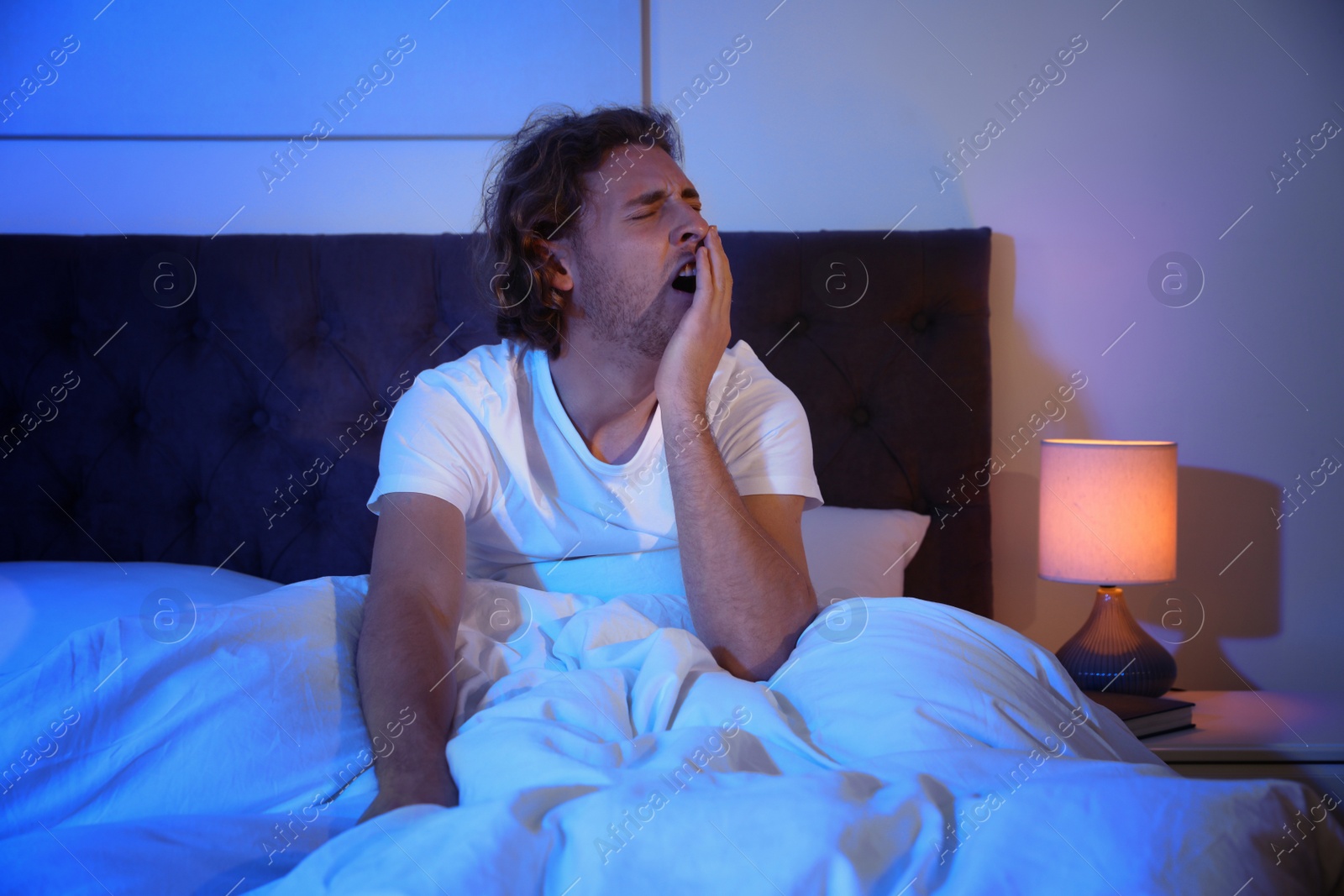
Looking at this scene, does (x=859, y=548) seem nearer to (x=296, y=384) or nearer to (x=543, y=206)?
(x=543, y=206)

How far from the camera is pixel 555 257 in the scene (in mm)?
1521

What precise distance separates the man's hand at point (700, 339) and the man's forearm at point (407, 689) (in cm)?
43

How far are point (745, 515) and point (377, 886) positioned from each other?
28.9 inches

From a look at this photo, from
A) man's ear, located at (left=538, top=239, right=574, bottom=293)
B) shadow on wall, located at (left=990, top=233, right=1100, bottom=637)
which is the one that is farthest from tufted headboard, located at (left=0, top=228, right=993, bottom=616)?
man's ear, located at (left=538, top=239, right=574, bottom=293)

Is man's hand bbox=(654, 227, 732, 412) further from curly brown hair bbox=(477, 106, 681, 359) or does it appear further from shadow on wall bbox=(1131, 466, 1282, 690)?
shadow on wall bbox=(1131, 466, 1282, 690)

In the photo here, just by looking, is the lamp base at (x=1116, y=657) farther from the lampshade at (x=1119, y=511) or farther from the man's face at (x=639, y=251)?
the man's face at (x=639, y=251)

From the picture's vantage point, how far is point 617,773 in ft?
2.33

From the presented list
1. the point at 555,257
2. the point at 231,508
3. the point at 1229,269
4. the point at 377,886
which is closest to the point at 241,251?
the point at 231,508

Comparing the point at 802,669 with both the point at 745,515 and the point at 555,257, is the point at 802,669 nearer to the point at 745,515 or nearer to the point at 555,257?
the point at 745,515

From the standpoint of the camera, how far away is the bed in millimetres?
607

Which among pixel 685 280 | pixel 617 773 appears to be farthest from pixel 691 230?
pixel 617 773

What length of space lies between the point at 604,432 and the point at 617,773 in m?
0.78

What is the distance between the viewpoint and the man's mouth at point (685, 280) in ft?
4.56

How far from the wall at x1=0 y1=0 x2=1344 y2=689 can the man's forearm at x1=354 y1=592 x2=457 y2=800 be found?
40.1 inches
